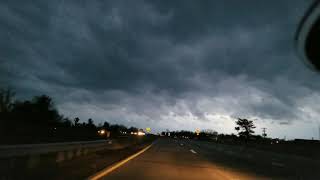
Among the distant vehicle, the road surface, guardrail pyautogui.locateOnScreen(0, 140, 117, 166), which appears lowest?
the road surface

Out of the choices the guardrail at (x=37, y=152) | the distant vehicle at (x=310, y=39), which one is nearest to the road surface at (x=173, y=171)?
the guardrail at (x=37, y=152)

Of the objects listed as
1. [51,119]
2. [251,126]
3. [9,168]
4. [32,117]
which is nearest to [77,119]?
[51,119]

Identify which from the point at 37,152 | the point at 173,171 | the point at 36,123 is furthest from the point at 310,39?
the point at 36,123

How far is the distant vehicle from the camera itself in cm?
779

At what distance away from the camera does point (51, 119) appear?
112m

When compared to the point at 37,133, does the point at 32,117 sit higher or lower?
higher

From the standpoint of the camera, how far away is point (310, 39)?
856cm

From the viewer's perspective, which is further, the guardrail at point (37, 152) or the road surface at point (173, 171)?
the guardrail at point (37, 152)

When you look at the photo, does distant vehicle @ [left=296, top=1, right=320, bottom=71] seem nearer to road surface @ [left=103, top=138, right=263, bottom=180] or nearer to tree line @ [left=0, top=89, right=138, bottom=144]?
road surface @ [left=103, top=138, right=263, bottom=180]

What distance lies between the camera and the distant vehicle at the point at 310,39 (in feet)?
25.6

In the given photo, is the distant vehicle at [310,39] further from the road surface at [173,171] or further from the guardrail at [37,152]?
the guardrail at [37,152]

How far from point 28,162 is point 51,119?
9790 centimetres

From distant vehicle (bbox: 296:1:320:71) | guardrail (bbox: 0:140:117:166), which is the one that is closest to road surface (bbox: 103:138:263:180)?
guardrail (bbox: 0:140:117:166)

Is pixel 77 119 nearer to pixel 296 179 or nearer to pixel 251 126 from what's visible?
pixel 251 126
